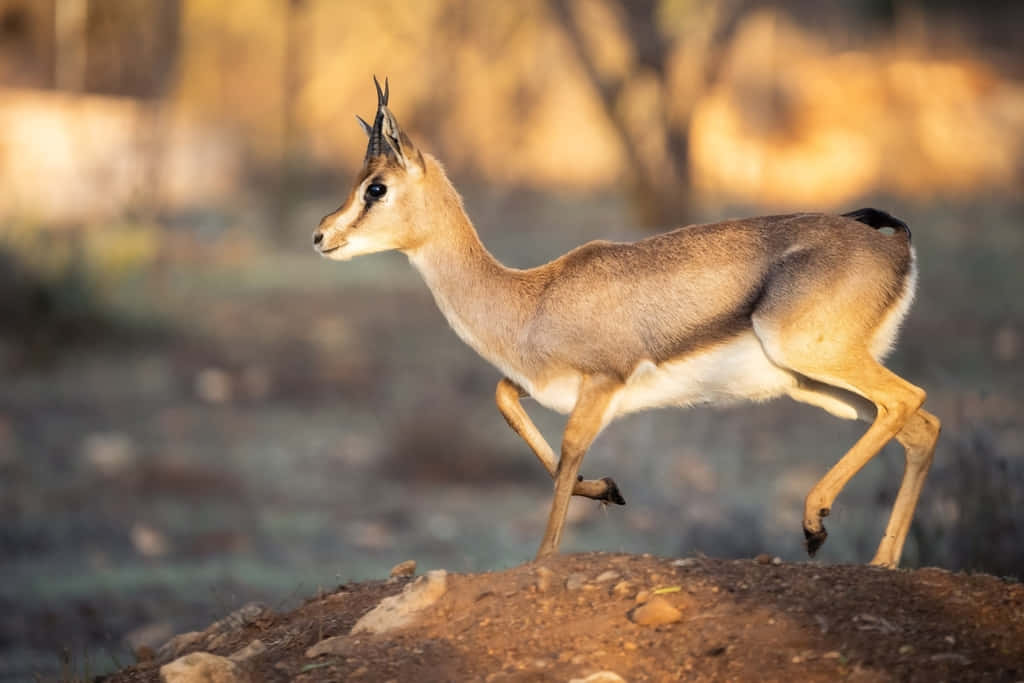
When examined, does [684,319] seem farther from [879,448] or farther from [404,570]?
[404,570]

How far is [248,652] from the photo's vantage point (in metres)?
5.42

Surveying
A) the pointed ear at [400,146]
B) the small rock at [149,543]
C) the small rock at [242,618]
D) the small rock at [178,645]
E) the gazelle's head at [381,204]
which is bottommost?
the small rock at [149,543]

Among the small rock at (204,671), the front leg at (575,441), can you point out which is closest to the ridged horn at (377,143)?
the front leg at (575,441)

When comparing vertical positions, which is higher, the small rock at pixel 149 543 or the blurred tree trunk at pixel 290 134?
the blurred tree trunk at pixel 290 134

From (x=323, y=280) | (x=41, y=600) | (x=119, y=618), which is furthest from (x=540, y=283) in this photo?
(x=323, y=280)

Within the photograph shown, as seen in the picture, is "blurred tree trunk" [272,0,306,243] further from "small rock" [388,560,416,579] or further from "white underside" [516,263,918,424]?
"white underside" [516,263,918,424]

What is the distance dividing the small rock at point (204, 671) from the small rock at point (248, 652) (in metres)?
0.14

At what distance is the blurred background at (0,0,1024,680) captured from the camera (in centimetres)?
1158

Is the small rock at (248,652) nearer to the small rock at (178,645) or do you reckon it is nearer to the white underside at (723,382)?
the small rock at (178,645)

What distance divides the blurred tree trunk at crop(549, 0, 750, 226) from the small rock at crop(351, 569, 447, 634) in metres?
12.4

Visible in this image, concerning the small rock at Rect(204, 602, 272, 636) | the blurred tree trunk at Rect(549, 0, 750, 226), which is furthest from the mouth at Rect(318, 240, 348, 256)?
the blurred tree trunk at Rect(549, 0, 750, 226)

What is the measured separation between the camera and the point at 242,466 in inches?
561

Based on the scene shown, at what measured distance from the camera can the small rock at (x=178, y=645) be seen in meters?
6.15

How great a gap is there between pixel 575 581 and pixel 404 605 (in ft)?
2.23
